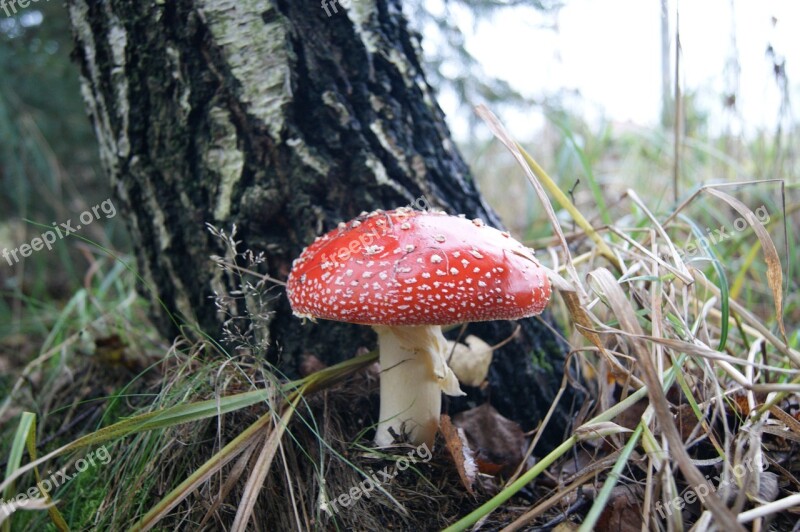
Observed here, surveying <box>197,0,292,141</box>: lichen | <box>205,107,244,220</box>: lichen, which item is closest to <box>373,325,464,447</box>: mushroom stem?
<box>205,107,244,220</box>: lichen

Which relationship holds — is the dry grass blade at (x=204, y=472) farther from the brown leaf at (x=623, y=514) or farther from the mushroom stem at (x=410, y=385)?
the brown leaf at (x=623, y=514)

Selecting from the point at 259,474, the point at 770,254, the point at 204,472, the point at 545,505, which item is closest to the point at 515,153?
the point at 770,254

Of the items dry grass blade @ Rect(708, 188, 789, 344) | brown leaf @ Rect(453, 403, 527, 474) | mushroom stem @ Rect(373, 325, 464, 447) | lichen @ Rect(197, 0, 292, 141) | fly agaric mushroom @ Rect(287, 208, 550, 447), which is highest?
lichen @ Rect(197, 0, 292, 141)

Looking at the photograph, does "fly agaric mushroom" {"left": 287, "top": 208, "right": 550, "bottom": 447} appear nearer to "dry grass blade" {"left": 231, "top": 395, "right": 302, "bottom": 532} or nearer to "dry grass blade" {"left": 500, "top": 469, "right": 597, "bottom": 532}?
"dry grass blade" {"left": 231, "top": 395, "right": 302, "bottom": 532}

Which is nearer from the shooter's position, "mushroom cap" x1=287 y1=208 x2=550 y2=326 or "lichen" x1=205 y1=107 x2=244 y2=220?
"mushroom cap" x1=287 y1=208 x2=550 y2=326

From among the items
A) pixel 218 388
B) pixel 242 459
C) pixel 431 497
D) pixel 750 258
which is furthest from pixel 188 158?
pixel 750 258

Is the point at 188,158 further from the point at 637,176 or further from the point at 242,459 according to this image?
the point at 637,176

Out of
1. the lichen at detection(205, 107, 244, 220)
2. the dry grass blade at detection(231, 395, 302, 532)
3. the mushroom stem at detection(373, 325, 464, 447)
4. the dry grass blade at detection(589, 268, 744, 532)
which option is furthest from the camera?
the lichen at detection(205, 107, 244, 220)
